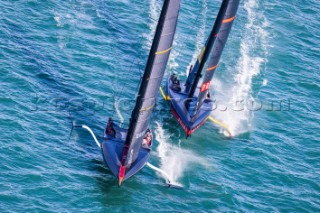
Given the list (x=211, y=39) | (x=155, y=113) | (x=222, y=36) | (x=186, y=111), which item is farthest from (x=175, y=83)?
(x=222, y=36)

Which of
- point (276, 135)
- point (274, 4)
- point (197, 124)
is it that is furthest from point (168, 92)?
point (274, 4)

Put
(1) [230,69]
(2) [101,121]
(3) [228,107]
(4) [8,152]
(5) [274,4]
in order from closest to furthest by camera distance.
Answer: (4) [8,152] → (2) [101,121] → (3) [228,107] → (1) [230,69] → (5) [274,4]

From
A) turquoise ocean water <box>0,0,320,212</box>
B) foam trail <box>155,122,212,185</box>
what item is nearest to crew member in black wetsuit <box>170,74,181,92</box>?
turquoise ocean water <box>0,0,320,212</box>

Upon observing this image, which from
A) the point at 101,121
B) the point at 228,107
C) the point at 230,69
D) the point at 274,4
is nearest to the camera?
the point at 101,121

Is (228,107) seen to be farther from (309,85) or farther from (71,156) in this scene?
(71,156)

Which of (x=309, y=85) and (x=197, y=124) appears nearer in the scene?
(x=197, y=124)

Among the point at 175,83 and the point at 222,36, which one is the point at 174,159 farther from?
the point at 222,36

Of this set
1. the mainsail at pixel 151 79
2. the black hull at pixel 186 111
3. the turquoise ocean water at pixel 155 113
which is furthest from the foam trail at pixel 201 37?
the mainsail at pixel 151 79
